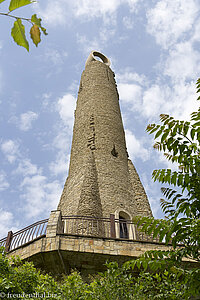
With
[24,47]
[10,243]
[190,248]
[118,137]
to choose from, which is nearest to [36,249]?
[10,243]

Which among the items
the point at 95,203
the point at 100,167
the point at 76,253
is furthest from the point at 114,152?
the point at 76,253

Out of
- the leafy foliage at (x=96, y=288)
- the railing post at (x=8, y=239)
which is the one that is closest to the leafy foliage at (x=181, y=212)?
the leafy foliage at (x=96, y=288)

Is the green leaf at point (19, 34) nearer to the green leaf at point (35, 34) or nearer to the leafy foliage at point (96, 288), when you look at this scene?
the green leaf at point (35, 34)

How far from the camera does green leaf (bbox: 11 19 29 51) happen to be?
1.87 m

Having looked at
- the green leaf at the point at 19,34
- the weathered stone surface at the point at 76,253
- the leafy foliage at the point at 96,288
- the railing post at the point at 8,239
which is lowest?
the leafy foliage at the point at 96,288

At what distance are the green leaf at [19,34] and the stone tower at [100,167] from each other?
10.00 metres

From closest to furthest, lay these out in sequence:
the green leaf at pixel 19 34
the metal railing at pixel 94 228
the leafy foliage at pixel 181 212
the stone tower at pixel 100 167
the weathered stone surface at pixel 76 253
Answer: the green leaf at pixel 19 34
the leafy foliage at pixel 181 212
the weathered stone surface at pixel 76 253
the metal railing at pixel 94 228
the stone tower at pixel 100 167

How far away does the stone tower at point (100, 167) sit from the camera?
41.5ft

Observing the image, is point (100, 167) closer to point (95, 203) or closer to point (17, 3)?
point (95, 203)

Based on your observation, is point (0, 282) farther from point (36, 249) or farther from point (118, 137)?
point (118, 137)

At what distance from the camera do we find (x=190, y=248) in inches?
170

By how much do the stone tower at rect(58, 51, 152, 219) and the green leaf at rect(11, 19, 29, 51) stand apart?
1000cm

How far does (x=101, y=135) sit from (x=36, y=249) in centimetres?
851

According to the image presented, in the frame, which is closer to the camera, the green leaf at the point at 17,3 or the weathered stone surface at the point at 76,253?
the green leaf at the point at 17,3
